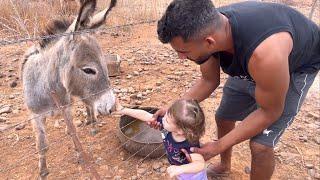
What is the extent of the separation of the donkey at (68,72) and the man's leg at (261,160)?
1.31m

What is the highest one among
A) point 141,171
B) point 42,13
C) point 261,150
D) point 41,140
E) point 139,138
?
point 42,13

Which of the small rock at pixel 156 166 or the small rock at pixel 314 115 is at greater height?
the small rock at pixel 156 166

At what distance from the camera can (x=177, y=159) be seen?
8.50 ft

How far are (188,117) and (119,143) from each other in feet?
7.49

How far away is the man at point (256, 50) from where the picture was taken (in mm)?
2016

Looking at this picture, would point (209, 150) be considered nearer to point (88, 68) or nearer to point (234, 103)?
point (234, 103)

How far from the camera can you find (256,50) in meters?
2.07

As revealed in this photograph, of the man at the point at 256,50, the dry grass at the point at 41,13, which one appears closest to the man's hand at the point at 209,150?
the man at the point at 256,50

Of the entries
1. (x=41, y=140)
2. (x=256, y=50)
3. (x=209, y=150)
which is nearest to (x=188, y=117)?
(x=209, y=150)

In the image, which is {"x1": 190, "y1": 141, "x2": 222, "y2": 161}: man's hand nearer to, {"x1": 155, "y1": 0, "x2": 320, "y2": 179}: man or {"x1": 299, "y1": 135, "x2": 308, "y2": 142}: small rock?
{"x1": 155, "y1": 0, "x2": 320, "y2": 179}: man

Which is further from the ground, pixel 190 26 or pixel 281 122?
pixel 190 26

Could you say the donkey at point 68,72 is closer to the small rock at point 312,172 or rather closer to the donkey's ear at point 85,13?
the donkey's ear at point 85,13

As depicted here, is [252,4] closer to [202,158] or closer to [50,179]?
[202,158]

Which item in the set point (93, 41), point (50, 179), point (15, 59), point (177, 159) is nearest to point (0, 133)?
point (50, 179)
